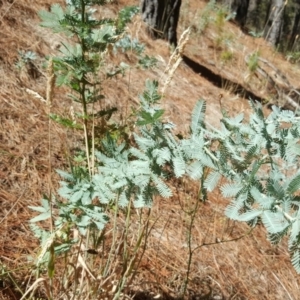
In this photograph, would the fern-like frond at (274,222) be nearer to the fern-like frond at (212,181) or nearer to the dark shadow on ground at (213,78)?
the fern-like frond at (212,181)

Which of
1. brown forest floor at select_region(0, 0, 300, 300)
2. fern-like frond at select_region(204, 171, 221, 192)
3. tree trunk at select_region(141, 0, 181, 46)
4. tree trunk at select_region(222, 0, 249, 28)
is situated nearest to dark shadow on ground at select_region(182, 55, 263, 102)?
tree trunk at select_region(141, 0, 181, 46)

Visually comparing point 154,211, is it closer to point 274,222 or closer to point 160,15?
point 274,222

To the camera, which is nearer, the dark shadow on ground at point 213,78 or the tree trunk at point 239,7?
the dark shadow on ground at point 213,78

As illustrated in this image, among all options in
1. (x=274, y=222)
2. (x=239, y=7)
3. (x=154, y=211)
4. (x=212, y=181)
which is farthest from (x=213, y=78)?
(x=239, y=7)

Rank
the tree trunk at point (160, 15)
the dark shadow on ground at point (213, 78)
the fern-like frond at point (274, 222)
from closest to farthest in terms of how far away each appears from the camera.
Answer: the fern-like frond at point (274, 222) < the tree trunk at point (160, 15) < the dark shadow on ground at point (213, 78)

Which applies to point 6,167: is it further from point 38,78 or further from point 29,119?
point 38,78

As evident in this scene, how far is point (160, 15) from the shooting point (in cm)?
388

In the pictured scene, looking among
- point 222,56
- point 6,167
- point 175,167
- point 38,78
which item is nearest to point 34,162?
point 6,167

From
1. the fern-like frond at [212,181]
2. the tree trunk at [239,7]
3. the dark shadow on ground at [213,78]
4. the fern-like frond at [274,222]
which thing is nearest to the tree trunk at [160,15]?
the dark shadow on ground at [213,78]

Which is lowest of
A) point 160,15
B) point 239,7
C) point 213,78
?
point 239,7

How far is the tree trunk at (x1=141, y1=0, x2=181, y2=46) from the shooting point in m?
3.82

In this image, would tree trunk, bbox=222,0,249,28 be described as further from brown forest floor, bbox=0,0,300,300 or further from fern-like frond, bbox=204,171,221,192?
fern-like frond, bbox=204,171,221,192

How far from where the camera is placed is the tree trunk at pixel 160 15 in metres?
3.82

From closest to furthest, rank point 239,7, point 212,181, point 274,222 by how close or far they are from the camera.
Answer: point 274,222 < point 212,181 < point 239,7
